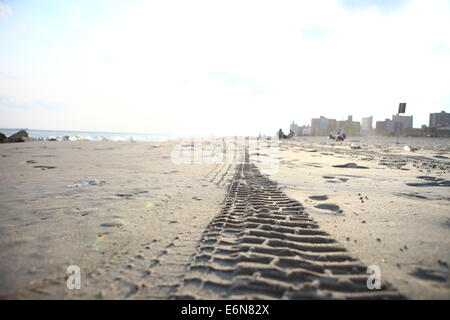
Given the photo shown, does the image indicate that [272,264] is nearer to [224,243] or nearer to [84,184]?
[224,243]

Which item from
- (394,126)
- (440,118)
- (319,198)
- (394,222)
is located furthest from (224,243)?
(440,118)

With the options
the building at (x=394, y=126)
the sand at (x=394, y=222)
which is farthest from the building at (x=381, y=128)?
the sand at (x=394, y=222)

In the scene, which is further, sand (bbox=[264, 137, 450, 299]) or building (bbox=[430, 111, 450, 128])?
building (bbox=[430, 111, 450, 128])

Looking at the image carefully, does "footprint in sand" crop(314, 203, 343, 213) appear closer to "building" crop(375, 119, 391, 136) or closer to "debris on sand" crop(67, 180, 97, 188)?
"debris on sand" crop(67, 180, 97, 188)

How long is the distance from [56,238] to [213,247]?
5.13 ft

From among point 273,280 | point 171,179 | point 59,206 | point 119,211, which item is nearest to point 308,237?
point 273,280

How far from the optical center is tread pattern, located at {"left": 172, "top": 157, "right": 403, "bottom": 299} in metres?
1.52

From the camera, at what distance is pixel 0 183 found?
4625 mm

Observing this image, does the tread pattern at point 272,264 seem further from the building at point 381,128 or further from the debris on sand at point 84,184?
the building at point 381,128

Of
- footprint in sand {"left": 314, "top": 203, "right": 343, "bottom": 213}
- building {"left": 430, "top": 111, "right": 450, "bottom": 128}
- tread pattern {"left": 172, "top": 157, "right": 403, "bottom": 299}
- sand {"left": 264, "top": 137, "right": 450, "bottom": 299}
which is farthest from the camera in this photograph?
building {"left": 430, "top": 111, "right": 450, "bottom": 128}

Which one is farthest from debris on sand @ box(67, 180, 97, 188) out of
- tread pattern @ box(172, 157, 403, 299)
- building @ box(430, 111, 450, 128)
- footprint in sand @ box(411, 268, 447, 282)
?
building @ box(430, 111, 450, 128)

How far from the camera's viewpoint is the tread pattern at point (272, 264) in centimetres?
152
